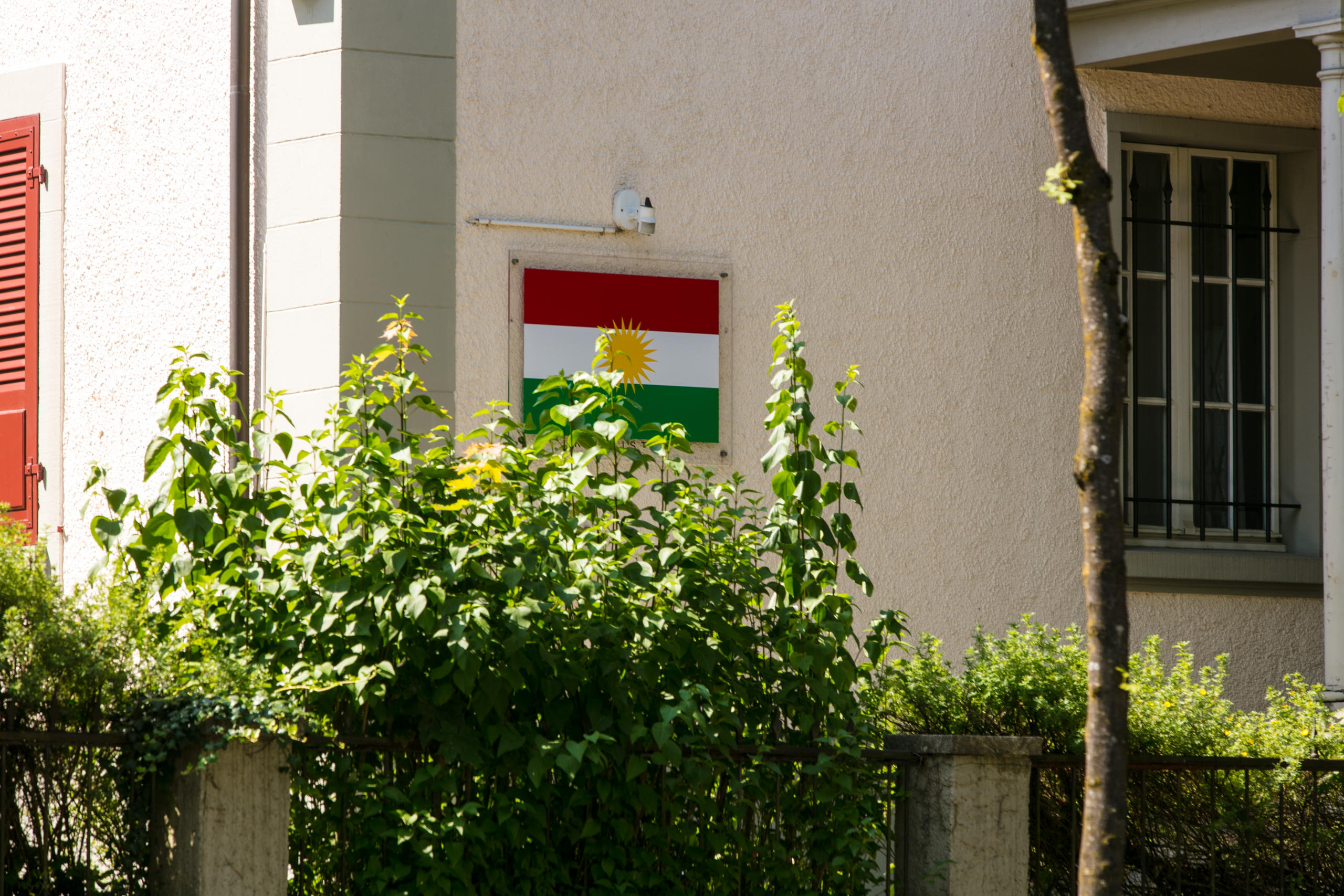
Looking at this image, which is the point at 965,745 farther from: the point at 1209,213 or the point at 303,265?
the point at 1209,213

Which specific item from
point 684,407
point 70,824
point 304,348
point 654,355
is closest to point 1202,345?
point 684,407

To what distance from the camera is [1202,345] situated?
8898 mm

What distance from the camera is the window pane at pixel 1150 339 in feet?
28.8

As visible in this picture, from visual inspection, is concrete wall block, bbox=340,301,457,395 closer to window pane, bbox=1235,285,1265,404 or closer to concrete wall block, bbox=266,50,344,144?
concrete wall block, bbox=266,50,344,144

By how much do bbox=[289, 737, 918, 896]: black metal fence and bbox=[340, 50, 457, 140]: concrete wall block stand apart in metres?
3.42

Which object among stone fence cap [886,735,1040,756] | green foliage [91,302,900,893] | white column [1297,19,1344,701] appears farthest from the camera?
white column [1297,19,1344,701]

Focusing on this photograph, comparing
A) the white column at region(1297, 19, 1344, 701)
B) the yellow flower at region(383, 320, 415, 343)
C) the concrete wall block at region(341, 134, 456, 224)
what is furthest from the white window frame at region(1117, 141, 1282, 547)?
the yellow flower at region(383, 320, 415, 343)

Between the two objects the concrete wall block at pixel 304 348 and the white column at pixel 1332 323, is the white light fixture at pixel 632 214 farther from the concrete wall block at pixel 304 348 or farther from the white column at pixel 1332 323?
the white column at pixel 1332 323

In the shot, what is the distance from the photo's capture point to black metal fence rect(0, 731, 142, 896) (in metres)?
4.49

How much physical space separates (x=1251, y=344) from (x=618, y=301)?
3756mm

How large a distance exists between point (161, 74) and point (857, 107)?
3419 millimetres

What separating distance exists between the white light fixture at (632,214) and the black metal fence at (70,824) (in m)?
3.77

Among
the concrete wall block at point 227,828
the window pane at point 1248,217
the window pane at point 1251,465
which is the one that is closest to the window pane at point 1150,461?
the window pane at point 1251,465

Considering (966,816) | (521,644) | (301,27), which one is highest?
(301,27)
